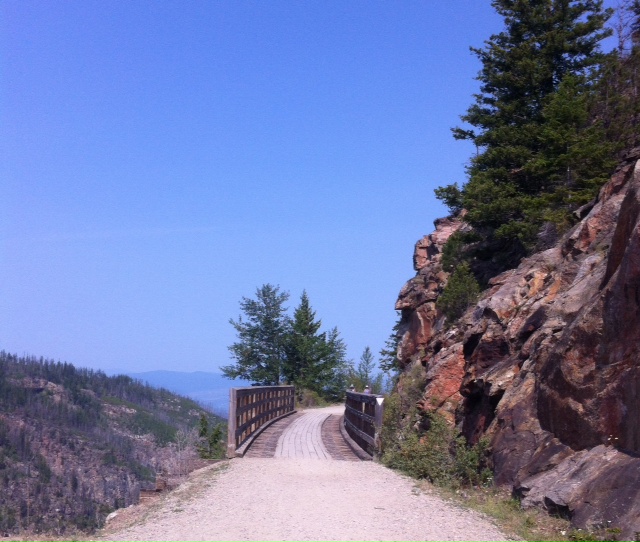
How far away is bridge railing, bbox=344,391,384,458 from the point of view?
15516 mm

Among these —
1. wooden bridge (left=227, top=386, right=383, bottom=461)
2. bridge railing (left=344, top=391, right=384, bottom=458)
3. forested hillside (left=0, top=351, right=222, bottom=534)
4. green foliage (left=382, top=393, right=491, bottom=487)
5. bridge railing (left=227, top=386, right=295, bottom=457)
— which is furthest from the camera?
forested hillside (left=0, top=351, right=222, bottom=534)

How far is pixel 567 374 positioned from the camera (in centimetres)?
938

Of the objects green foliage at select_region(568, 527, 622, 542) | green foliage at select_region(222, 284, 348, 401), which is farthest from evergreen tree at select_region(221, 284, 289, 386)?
green foliage at select_region(568, 527, 622, 542)

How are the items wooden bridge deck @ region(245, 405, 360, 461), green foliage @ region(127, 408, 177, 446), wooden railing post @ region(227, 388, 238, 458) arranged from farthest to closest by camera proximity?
green foliage @ region(127, 408, 177, 446) → wooden bridge deck @ region(245, 405, 360, 461) → wooden railing post @ region(227, 388, 238, 458)

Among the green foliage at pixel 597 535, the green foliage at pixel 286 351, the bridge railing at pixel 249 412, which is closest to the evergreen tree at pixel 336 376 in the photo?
the green foliage at pixel 286 351

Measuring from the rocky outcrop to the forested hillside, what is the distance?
571cm

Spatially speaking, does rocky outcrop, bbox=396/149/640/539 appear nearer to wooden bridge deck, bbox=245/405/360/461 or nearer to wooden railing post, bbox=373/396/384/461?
wooden railing post, bbox=373/396/384/461

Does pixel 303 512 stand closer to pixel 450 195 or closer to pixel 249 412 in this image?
pixel 249 412

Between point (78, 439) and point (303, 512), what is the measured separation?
3550 centimetres

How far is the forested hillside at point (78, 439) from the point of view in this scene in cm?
2353

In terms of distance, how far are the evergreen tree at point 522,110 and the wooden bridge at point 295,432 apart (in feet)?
19.5

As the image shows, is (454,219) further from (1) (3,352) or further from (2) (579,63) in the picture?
(1) (3,352)

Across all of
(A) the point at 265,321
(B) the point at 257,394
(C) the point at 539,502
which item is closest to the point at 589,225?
(C) the point at 539,502

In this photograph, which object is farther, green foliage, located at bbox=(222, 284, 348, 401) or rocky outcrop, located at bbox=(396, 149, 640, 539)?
green foliage, located at bbox=(222, 284, 348, 401)
